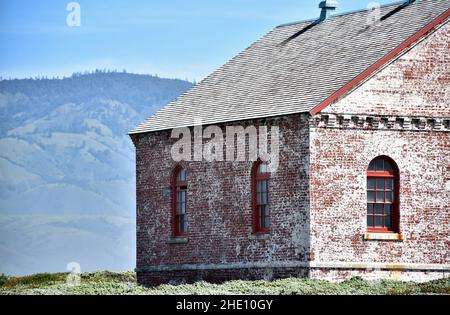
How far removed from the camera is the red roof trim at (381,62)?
45.6 meters

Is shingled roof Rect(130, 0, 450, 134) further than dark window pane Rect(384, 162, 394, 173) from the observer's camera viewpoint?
Yes

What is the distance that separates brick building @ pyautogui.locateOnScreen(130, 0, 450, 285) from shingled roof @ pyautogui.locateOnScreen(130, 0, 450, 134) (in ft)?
0.23

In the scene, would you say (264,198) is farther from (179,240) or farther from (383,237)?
(179,240)

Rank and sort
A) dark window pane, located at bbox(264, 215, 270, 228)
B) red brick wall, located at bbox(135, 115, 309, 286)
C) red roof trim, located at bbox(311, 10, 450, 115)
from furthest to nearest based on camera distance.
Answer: dark window pane, located at bbox(264, 215, 270, 228), red brick wall, located at bbox(135, 115, 309, 286), red roof trim, located at bbox(311, 10, 450, 115)

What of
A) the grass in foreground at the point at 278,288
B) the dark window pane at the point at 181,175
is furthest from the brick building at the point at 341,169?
the grass in foreground at the point at 278,288

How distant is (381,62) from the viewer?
4634 centimetres

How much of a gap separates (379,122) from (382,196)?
2.16 metres

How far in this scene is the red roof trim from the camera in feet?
150

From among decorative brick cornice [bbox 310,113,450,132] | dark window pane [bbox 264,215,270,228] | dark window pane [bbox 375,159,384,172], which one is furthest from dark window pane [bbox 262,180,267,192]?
dark window pane [bbox 375,159,384,172]

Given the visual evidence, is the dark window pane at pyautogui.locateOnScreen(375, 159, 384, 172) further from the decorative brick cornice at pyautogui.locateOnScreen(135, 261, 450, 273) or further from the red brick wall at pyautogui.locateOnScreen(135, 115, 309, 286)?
the decorative brick cornice at pyautogui.locateOnScreen(135, 261, 450, 273)

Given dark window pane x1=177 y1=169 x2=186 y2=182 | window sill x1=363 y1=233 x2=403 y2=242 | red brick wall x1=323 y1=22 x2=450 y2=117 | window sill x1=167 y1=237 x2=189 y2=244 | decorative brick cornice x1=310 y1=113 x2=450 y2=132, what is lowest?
window sill x1=167 y1=237 x2=189 y2=244

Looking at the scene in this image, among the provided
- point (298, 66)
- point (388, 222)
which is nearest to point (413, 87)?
point (388, 222)
